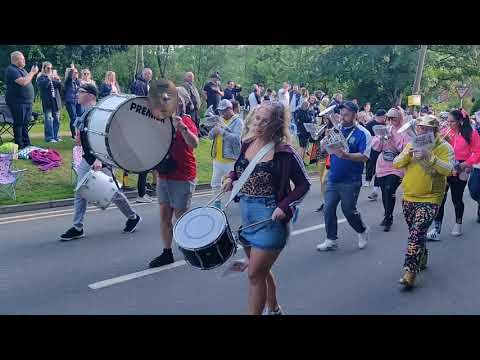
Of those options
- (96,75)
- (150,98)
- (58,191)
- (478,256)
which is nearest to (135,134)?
(150,98)

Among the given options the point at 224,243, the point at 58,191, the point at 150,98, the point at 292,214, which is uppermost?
the point at 150,98

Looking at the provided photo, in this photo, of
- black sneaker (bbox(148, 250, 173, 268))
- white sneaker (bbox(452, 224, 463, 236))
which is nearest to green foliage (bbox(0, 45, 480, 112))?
white sneaker (bbox(452, 224, 463, 236))

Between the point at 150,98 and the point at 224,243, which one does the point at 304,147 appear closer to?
the point at 150,98

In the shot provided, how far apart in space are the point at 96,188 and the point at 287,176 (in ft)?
11.6

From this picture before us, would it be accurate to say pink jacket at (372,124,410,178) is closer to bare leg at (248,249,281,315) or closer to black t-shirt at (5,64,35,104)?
bare leg at (248,249,281,315)

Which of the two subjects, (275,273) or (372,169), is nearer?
(275,273)

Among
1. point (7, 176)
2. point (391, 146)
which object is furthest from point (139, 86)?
point (391, 146)

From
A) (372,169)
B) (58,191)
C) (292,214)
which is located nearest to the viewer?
(292,214)

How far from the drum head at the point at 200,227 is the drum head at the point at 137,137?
1.34 meters

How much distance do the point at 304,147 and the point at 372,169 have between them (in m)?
4.36

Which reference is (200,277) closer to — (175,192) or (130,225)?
(175,192)

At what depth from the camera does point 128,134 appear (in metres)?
5.14

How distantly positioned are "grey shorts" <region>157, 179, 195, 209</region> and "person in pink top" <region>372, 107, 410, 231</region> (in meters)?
3.53

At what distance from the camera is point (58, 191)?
1016 centimetres
